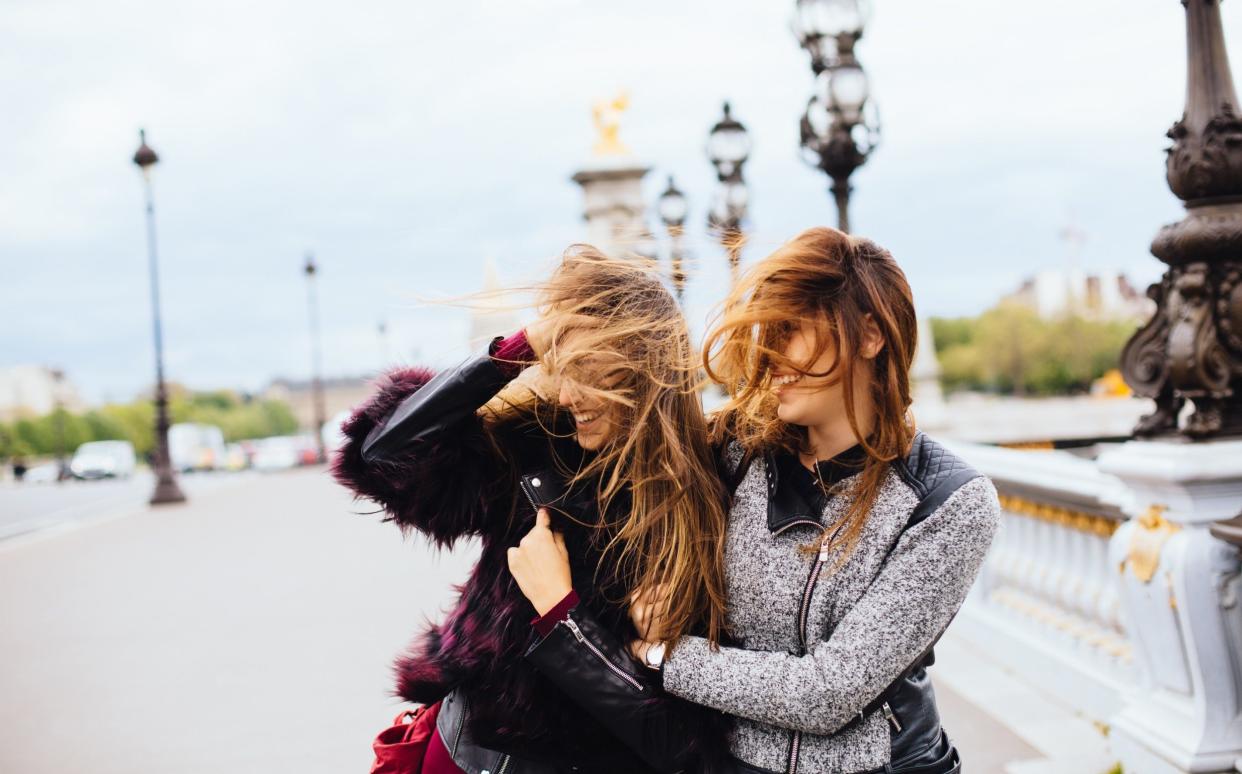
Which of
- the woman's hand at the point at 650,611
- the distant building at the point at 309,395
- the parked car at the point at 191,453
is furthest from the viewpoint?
the distant building at the point at 309,395

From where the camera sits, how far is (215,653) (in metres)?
7.67

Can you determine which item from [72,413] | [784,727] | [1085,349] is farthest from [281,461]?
[72,413]

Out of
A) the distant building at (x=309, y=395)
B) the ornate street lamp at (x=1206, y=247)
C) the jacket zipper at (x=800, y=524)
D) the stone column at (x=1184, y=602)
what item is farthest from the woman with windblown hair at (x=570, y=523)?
the distant building at (x=309, y=395)

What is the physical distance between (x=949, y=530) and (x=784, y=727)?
1.50ft

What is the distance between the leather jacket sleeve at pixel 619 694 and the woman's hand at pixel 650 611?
0.21 feet

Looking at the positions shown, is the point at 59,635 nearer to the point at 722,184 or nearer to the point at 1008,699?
the point at 1008,699

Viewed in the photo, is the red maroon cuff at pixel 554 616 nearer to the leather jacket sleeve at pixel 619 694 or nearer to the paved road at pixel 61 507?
the leather jacket sleeve at pixel 619 694

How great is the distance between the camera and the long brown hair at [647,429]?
6.95 ft

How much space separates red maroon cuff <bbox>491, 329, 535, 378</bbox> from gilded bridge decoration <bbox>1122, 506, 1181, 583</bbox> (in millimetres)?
2745

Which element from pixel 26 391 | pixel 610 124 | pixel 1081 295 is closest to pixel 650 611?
pixel 610 124

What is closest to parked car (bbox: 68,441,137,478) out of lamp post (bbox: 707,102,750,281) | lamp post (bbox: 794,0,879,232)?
lamp post (bbox: 707,102,750,281)

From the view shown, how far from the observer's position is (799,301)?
1.96m

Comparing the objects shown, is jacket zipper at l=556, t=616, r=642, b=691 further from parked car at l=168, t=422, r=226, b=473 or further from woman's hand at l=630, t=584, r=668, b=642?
parked car at l=168, t=422, r=226, b=473

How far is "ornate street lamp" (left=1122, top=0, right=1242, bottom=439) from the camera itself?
400 centimetres
